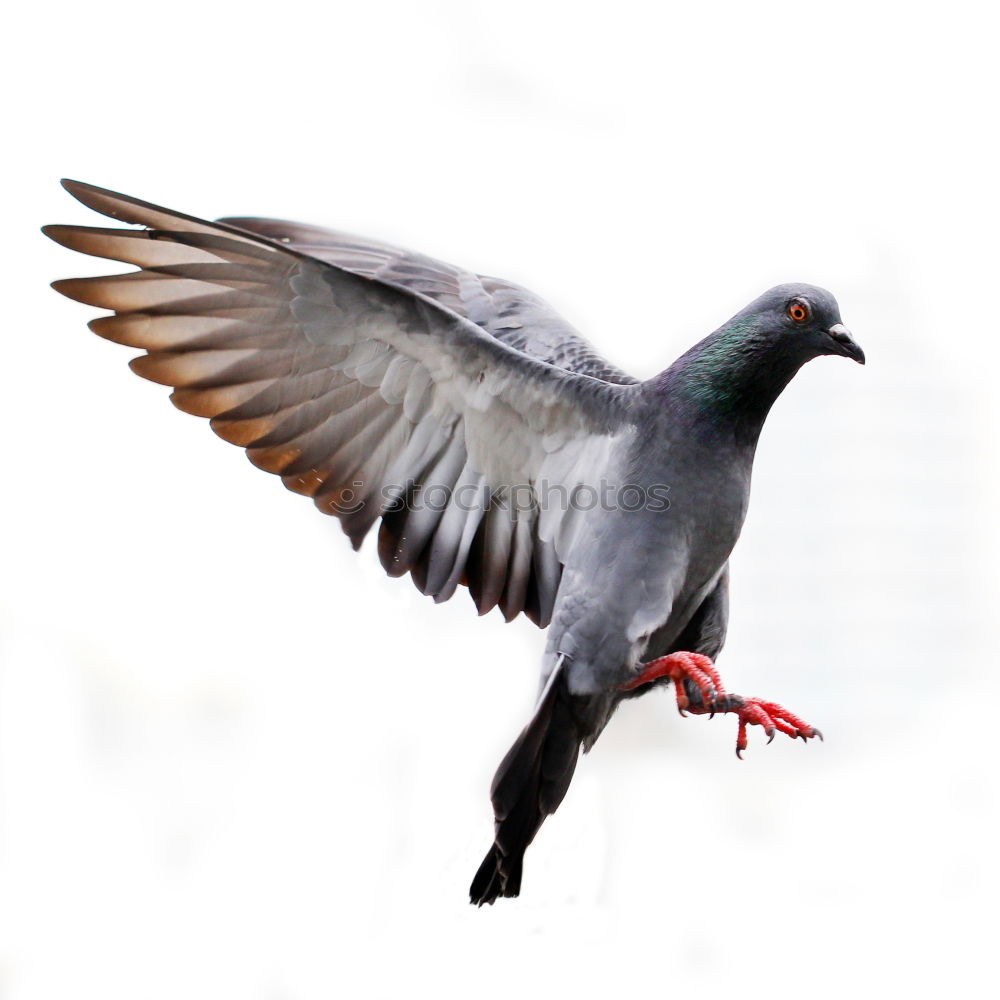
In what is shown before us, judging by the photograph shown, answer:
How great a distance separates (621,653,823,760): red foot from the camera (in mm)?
3029

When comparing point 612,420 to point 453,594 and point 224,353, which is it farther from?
point 224,353

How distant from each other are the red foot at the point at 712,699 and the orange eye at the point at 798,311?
84 centimetres

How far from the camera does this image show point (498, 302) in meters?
4.35

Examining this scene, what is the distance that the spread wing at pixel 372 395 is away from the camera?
3.10 meters

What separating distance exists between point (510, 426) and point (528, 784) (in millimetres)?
892

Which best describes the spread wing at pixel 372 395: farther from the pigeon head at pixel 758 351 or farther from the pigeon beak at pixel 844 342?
the pigeon beak at pixel 844 342

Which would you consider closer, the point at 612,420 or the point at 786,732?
the point at 786,732

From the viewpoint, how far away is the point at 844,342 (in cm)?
313

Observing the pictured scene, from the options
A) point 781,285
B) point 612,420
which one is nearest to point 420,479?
point 612,420

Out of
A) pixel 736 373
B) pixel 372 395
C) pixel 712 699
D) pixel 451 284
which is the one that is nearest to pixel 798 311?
pixel 736 373

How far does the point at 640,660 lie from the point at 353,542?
0.80 m

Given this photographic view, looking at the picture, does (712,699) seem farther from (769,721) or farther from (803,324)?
(803,324)

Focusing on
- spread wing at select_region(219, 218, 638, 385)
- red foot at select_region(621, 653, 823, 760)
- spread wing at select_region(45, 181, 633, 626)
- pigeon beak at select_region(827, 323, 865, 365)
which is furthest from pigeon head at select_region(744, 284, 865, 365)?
spread wing at select_region(219, 218, 638, 385)

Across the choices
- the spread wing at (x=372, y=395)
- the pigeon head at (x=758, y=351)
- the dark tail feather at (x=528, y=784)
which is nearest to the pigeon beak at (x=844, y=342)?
the pigeon head at (x=758, y=351)
